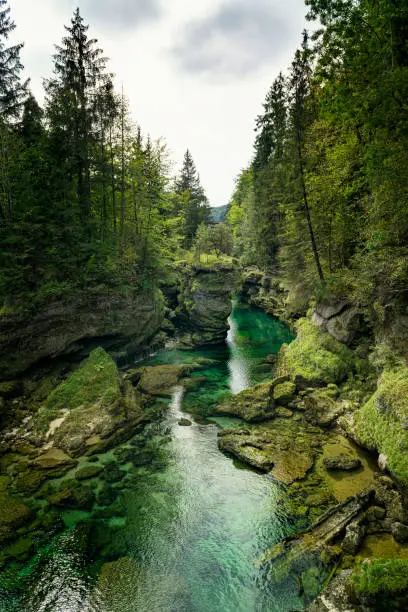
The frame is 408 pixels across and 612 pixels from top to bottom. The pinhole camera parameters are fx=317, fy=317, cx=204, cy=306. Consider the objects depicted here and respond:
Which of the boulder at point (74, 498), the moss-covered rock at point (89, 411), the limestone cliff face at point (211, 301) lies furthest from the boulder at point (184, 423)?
the limestone cliff face at point (211, 301)

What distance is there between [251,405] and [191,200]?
46.2m

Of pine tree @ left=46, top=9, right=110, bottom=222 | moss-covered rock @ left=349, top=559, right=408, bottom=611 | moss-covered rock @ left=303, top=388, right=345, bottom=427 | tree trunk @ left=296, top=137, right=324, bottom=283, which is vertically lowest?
moss-covered rock @ left=303, top=388, right=345, bottom=427

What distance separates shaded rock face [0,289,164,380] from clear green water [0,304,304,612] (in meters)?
8.12

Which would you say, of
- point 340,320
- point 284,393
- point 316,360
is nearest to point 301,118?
point 340,320

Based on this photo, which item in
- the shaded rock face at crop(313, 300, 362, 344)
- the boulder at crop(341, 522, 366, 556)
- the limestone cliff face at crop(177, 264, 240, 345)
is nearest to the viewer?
the boulder at crop(341, 522, 366, 556)

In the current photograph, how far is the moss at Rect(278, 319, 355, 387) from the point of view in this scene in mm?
19328

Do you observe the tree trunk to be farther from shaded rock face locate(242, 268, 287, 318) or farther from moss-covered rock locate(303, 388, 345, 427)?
shaded rock face locate(242, 268, 287, 318)

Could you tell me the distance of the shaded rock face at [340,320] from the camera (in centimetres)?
1984

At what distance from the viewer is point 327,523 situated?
10.3 metres

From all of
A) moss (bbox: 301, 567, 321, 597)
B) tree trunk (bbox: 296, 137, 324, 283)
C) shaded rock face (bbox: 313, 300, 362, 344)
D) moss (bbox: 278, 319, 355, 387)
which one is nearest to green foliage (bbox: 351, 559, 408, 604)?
moss (bbox: 301, 567, 321, 597)

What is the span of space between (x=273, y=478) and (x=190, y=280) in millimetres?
27118

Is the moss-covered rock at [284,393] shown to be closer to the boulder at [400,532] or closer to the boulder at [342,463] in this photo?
the boulder at [342,463]

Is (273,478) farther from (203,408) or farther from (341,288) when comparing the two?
(341,288)

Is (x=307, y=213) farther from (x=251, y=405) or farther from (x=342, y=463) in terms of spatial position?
(x=342, y=463)
